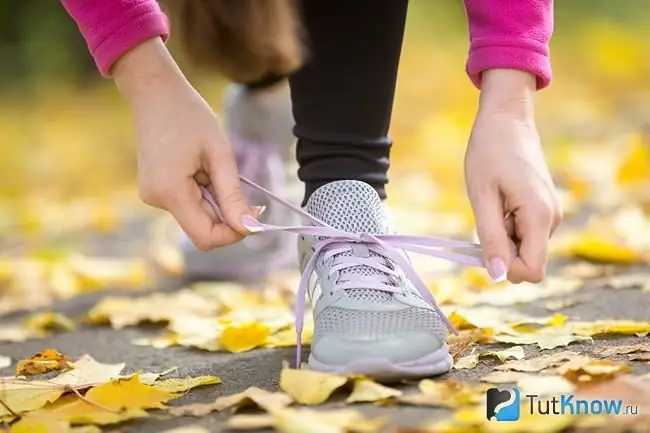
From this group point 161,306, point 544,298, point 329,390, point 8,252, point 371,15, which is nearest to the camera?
point 329,390

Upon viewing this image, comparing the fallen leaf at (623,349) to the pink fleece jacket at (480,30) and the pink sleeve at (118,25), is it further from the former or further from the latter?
the pink sleeve at (118,25)

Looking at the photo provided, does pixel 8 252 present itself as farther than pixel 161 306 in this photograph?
Yes

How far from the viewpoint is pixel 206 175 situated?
3.62ft

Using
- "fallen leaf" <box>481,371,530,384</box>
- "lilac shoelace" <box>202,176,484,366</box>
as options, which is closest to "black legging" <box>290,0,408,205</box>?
"lilac shoelace" <box>202,176,484,366</box>

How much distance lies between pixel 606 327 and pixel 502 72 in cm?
36

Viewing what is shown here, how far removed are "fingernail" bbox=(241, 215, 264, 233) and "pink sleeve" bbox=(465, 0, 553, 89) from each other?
0.29 metres

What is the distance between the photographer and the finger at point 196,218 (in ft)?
3.49

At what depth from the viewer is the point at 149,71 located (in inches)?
43.1

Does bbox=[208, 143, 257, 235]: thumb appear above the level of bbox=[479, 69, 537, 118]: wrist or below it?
below

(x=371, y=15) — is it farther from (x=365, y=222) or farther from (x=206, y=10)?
(x=206, y=10)

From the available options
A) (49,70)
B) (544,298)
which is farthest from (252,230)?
(49,70)

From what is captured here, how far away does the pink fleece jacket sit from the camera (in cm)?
106
